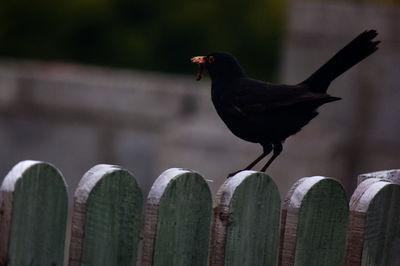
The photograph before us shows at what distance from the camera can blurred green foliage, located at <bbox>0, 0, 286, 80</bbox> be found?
8.31m

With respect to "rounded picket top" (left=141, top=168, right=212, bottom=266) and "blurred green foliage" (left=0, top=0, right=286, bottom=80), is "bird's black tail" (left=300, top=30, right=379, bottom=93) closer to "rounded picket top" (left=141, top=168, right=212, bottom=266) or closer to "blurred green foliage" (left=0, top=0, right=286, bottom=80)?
"rounded picket top" (left=141, top=168, right=212, bottom=266)

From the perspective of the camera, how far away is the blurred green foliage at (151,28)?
8312 mm

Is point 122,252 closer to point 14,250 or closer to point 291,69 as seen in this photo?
point 14,250

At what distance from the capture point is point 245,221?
2027 millimetres

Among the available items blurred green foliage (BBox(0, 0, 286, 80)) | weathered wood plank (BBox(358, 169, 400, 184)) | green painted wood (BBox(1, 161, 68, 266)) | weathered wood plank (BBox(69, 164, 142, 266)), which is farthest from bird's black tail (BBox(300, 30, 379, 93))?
blurred green foliage (BBox(0, 0, 286, 80))

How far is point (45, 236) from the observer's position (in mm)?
1740

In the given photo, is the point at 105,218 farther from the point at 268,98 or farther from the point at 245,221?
the point at 268,98

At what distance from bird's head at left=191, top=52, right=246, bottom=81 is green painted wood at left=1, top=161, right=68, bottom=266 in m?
1.22

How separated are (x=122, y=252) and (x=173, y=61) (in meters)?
7.09

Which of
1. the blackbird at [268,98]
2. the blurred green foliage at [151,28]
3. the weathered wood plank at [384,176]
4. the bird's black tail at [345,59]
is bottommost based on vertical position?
the weathered wood plank at [384,176]

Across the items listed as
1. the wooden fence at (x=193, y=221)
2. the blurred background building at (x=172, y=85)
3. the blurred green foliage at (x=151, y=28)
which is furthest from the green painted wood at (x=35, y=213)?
the blurred green foliage at (x=151, y=28)

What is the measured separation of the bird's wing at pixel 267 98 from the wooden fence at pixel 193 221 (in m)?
0.45

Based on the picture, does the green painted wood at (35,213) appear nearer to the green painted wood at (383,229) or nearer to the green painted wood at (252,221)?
the green painted wood at (252,221)

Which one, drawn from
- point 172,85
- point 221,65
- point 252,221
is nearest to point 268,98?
point 221,65
